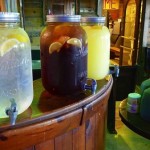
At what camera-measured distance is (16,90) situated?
65 cm

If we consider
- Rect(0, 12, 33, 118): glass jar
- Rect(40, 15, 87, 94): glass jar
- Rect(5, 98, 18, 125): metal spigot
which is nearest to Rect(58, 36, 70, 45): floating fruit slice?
Rect(40, 15, 87, 94): glass jar

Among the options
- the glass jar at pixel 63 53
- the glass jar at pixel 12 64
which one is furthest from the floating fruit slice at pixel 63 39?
the glass jar at pixel 12 64

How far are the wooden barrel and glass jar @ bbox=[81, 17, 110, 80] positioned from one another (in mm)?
73

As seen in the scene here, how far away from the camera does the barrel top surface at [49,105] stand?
640 millimetres

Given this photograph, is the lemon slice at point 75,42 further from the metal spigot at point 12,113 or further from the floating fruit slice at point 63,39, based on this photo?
the metal spigot at point 12,113

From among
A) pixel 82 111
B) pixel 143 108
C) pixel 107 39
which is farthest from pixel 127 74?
pixel 82 111

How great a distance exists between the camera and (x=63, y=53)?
2.51 feet

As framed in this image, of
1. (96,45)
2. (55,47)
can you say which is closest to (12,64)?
(55,47)

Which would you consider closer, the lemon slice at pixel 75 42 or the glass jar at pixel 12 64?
the glass jar at pixel 12 64

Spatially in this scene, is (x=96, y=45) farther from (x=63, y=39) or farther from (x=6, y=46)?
(x=6, y=46)

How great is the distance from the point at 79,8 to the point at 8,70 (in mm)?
4002

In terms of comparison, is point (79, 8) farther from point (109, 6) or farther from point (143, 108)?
point (109, 6)

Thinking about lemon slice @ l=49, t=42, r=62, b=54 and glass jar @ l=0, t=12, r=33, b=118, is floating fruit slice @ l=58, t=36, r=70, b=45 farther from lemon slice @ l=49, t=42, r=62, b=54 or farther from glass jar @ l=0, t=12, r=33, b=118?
glass jar @ l=0, t=12, r=33, b=118

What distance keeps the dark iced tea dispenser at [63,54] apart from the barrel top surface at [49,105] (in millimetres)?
39
